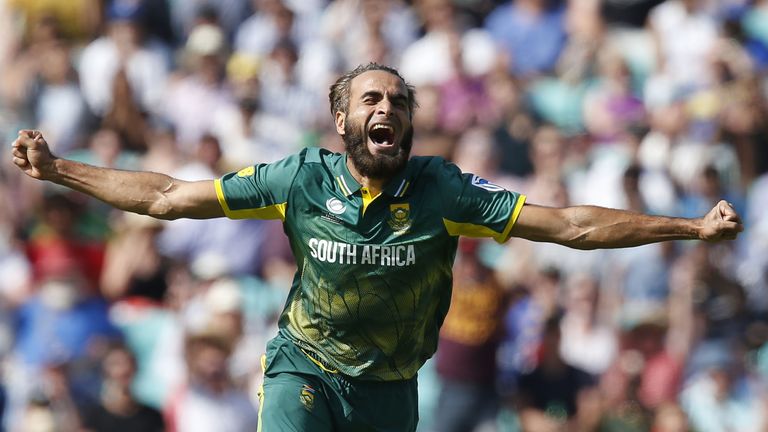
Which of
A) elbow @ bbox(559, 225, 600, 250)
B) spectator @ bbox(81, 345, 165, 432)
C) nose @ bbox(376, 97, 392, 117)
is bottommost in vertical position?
spectator @ bbox(81, 345, 165, 432)

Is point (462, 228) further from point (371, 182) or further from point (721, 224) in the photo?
point (721, 224)

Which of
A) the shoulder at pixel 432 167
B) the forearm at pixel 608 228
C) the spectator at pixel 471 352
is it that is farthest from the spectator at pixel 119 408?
the forearm at pixel 608 228

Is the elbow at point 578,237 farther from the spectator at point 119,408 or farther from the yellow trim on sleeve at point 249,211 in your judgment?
the spectator at point 119,408

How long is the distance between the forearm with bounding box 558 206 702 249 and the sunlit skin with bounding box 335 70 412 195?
815mm

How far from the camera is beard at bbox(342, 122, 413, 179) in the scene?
6.04 m

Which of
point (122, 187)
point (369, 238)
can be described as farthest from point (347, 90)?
point (122, 187)

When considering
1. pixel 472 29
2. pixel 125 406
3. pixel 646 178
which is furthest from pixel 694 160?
pixel 125 406

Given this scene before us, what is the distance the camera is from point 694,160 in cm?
1188

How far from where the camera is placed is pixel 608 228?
5.90 meters

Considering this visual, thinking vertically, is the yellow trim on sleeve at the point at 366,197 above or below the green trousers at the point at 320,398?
above

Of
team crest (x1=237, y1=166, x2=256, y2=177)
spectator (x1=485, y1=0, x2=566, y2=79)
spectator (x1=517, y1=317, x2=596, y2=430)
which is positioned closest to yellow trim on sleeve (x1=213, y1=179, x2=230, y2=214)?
team crest (x1=237, y1=166, x2=256, y2=177)

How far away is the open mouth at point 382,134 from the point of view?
6055mm

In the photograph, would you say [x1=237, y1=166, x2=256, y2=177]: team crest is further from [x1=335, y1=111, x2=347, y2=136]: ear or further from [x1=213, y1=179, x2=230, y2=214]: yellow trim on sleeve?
[x1=335, y1=111, x2=347, y2=136]: ear

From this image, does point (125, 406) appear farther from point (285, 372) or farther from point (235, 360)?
point (285, 372)
